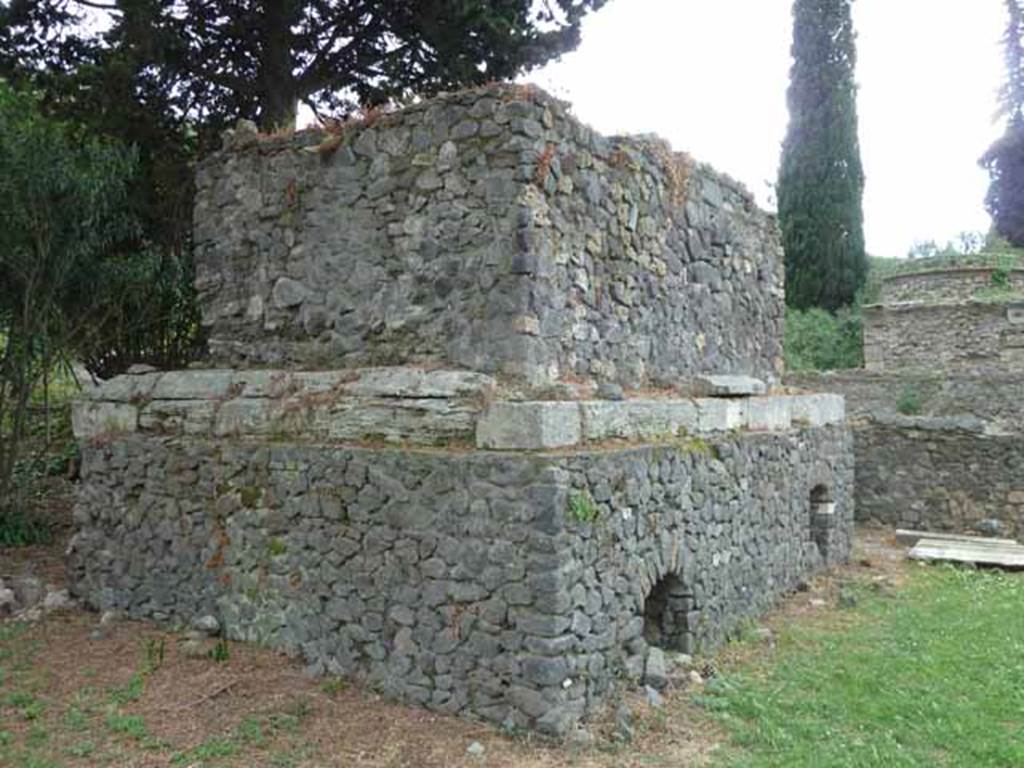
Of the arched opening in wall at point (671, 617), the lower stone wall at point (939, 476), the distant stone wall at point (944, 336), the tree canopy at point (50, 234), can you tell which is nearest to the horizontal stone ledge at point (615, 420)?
the arched opening in wall at point (671, 617)

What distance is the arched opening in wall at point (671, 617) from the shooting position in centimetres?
655

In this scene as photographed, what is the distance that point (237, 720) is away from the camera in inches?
211

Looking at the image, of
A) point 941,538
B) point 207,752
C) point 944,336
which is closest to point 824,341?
point 944,336

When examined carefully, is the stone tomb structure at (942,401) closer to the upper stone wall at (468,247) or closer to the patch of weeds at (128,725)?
the upper stone wall at (468,247)

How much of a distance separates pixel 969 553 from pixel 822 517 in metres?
1.94

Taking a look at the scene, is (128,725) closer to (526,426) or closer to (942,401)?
(526,426)

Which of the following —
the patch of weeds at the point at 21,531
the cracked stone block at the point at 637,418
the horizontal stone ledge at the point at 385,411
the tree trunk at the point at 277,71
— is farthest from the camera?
the tree trunk at the point at 277,71

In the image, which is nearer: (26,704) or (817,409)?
(26,704)

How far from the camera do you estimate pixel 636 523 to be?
590cm

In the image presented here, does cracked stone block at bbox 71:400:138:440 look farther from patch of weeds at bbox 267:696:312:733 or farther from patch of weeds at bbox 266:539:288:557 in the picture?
patch of weeds at bbox 267:696:312:733

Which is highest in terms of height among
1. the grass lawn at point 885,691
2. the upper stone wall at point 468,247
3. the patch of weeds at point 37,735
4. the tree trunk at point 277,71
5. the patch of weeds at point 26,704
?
the tree trunk at point 277,71

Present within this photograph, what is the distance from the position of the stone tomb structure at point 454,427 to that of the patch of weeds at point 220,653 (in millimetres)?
226

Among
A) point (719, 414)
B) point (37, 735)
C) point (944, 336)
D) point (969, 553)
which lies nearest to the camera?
point (37, 735)

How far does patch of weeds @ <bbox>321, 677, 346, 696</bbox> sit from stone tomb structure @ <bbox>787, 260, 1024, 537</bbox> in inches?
342
